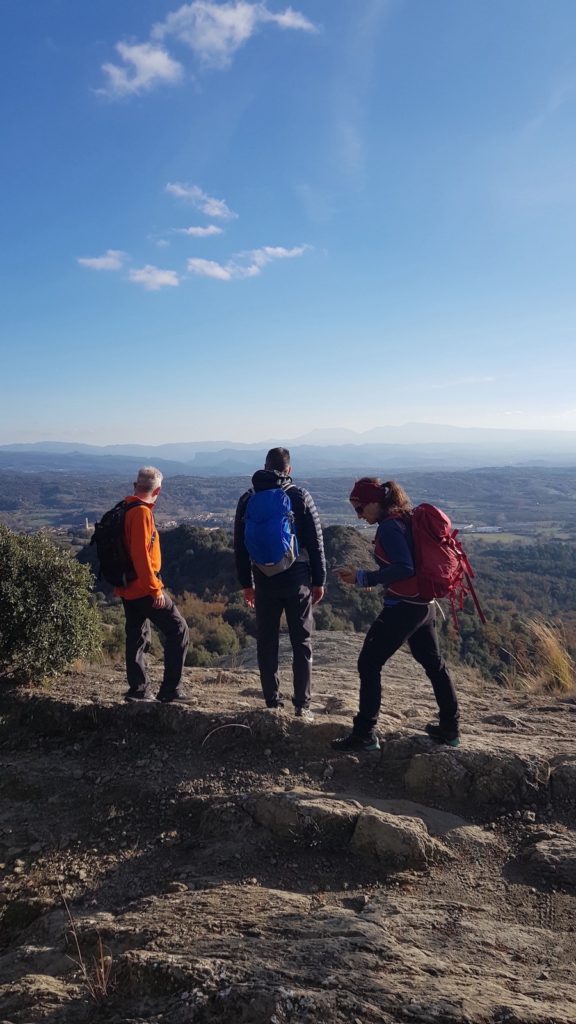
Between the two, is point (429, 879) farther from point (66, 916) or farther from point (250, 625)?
point (250, 625)

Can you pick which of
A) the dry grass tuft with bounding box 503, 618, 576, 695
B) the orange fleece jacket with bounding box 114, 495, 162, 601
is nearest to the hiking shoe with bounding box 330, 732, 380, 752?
the orange fleece jacket with bounding box 114, 495, 162, 601

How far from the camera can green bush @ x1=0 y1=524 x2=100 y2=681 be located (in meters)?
5.25

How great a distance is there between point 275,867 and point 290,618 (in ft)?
5.91

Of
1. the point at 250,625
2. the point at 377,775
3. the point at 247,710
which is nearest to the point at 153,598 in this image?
the point at 247,710

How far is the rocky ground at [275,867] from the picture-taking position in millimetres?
2025

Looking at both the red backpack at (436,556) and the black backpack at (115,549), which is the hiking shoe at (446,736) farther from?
the black backpack at (115,549)

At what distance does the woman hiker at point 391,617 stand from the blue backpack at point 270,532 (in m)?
0.51

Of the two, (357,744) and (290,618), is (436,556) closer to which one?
(290,618)

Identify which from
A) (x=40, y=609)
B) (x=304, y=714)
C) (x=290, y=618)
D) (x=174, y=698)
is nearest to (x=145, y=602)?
(x=174, y=698)

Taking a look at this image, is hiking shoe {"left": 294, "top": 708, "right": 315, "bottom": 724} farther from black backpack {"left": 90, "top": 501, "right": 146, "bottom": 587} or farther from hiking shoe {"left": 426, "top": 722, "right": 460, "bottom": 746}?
black backpack {"left": 90, "top": 501, "right": 146, "bottom": 587}

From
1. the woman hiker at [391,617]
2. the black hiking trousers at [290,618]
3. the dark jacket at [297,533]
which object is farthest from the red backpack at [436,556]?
the black hiking trousers at [290,618]

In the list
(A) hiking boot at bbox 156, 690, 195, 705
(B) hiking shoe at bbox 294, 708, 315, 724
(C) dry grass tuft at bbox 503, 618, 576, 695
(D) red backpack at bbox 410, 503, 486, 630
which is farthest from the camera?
(C) dry grass tuft at bbox 503, 618, 576, 695

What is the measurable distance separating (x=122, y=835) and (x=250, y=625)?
12.6 meters

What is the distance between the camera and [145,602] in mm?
4723
